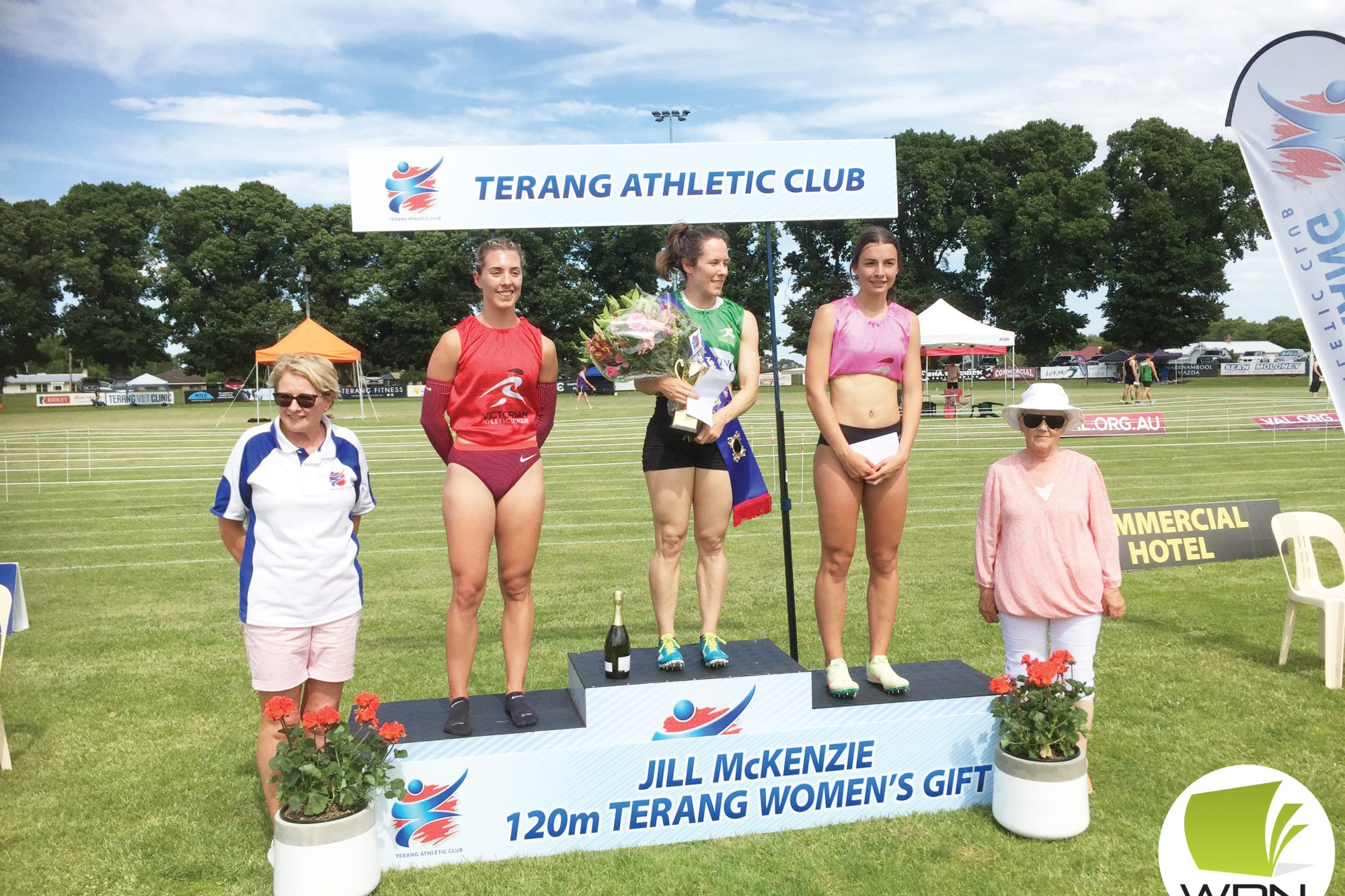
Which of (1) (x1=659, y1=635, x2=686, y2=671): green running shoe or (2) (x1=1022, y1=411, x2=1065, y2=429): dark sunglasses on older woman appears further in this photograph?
(1) (x1=659, y1=635, x2=686, y2=671): green running shoe

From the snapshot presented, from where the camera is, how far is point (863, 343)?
4387mm

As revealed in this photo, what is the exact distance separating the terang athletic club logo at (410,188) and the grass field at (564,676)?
287cm

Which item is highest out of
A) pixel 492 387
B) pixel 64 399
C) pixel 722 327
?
pixel 722 327

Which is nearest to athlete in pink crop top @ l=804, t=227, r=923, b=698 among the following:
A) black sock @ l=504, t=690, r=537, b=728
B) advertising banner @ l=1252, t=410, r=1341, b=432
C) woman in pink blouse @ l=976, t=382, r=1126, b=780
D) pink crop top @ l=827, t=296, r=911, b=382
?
pink crop top @ l=827, t=296, r=911, b=382

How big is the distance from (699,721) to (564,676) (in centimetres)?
233

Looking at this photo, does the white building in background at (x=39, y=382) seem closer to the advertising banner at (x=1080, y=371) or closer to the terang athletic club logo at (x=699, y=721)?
the advertising banner at (x=1080, y=371)

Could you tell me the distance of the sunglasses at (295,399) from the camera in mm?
3557

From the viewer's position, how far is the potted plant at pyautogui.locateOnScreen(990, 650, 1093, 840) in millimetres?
3926

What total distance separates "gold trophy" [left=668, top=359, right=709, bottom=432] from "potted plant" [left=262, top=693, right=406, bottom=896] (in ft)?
5.47

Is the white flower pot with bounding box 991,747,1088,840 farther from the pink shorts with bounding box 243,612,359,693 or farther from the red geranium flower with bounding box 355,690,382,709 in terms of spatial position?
the pink shorts with bounding box 243,612,359,693

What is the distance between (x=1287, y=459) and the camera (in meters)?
17.4

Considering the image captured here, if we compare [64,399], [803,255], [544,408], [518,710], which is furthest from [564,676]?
[64,399]

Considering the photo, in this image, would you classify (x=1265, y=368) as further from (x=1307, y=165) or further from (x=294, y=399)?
(x=294, y=399)

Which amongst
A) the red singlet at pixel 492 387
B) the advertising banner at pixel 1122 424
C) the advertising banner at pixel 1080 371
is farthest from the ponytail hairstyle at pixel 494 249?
the advertising banner at pixel 1080 371
